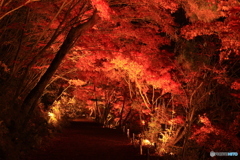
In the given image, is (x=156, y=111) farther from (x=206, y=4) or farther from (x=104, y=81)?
(x=104, y=81)

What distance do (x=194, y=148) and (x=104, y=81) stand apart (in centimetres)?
1371

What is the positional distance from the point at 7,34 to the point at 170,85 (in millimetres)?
7824

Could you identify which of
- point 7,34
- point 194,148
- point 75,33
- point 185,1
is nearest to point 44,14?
point 7,34

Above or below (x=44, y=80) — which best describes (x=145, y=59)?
above

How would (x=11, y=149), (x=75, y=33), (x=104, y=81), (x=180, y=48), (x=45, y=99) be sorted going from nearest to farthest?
(x=11, y=149) → (x=75, y=33) → (x=180, y=48) → (x=45, y=99) → (x=104, y=81)

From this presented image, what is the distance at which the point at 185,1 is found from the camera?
10.2 meters

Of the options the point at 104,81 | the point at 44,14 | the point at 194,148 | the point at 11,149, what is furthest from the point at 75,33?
the point at 104,81

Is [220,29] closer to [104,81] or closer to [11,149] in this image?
[11,149]

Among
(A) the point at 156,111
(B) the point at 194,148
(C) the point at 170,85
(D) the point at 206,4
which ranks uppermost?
(D) the point at 206,4

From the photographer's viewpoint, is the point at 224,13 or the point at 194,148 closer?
the point at 224,13

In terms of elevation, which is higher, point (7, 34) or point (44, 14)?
point (44, 14)

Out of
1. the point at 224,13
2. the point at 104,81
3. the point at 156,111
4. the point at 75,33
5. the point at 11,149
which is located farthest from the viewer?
the point at 104,81

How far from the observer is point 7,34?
39.0 ft

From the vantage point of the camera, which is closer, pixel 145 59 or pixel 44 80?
pixel 44 80
